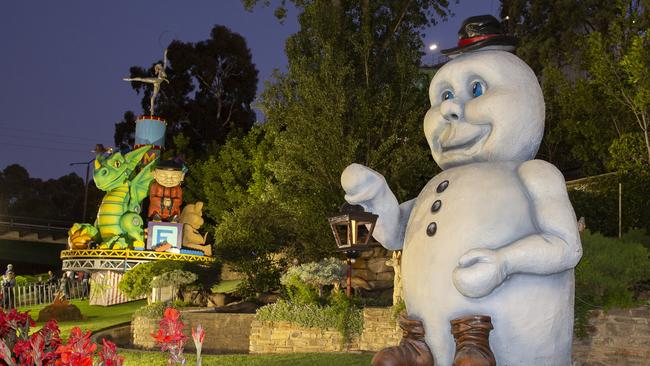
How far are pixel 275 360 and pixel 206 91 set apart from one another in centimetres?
3008

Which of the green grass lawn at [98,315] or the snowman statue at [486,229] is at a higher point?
the snowman statue at [486,229]

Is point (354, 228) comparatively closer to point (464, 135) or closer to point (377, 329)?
point (464, 135)

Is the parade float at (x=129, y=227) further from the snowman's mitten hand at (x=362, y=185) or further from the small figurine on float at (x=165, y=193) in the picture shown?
the snowman's mitten hand at (x=362, y=185)

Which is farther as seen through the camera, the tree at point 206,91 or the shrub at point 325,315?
the tree at point 206,91

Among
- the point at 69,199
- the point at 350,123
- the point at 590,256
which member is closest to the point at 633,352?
the point at 590,256

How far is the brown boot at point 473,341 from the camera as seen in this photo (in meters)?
3.99

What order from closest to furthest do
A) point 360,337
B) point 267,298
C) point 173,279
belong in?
point 360,337 → point 173,279 → point 267,298

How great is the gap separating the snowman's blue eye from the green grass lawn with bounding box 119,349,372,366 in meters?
6.45

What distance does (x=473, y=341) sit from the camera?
4.06m

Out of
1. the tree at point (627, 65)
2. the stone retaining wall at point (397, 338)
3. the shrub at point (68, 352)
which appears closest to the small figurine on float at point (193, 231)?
the stone retaining wall at point (397, 338)

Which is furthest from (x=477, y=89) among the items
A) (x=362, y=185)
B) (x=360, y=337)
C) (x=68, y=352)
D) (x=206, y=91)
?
(x=206, y=91)

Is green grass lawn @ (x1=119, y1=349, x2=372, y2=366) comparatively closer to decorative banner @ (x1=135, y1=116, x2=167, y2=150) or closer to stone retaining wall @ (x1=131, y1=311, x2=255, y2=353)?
stone retaining wall @ (x1=131, y1=311, x2=255, y2=353)

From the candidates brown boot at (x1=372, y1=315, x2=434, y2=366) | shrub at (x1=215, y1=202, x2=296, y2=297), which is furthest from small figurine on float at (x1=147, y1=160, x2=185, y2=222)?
brown boot at (x1=372, y1=315, x2=434, y2=366)

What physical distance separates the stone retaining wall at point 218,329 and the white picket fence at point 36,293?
8214mm
